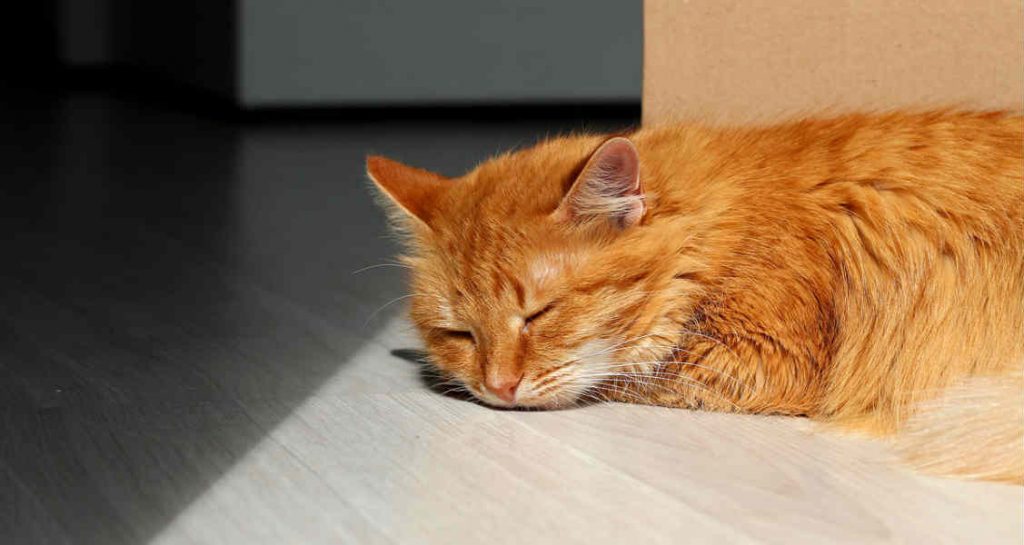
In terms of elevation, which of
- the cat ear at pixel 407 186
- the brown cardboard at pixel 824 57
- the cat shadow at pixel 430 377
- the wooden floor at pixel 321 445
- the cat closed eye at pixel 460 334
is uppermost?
the brown cardboard at pixel 824 57

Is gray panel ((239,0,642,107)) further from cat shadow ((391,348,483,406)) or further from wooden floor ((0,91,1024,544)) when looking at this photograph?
cat shadow ((391,348,483,406))

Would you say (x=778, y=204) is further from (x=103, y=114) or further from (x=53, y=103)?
(x=53, y=103)

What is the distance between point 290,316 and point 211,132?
331 cm

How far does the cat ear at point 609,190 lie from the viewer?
5.46 feet

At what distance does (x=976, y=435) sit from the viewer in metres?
1.55

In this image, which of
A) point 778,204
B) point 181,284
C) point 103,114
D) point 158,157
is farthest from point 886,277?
point 103,114

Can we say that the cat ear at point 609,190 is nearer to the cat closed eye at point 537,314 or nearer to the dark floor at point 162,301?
the cat closed eye at point 537,314

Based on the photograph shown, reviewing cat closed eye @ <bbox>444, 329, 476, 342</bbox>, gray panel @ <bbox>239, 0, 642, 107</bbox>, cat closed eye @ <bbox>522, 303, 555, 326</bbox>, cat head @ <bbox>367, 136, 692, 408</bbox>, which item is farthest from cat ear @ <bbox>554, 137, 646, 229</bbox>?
gray panel @ <bbox>239, 0, 642, 107</bbox>

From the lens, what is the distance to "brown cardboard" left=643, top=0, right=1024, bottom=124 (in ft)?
7.09

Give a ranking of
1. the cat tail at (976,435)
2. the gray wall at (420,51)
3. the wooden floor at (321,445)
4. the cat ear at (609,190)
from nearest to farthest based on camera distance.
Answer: the wooden floor at (321,445) < the cat tail at (976,435) < the cat ear at (609,190) < the gray wall at (420,51)

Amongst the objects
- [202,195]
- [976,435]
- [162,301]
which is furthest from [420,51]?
[976,435]

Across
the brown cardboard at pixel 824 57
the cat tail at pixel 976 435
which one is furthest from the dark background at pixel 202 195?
the cat tail at pixel 976 435

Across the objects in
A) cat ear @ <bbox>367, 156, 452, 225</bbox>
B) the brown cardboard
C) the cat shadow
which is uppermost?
the brown cardboard

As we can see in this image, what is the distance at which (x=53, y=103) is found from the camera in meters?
6.52
